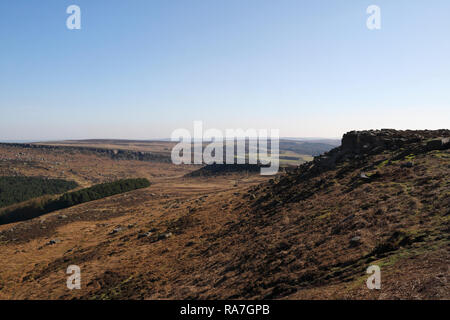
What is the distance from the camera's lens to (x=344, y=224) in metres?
16.7

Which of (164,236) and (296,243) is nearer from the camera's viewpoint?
(296,243)

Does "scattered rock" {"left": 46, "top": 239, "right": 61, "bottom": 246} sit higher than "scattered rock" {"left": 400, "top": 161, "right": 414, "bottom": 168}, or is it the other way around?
"scattered rock" {"left": 400, "top": 161, "right": 414, "bottom": 168}

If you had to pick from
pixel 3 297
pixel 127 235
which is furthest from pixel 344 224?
pixel 3 297

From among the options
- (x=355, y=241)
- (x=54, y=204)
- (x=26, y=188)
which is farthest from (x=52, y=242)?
(x=26, y=188)

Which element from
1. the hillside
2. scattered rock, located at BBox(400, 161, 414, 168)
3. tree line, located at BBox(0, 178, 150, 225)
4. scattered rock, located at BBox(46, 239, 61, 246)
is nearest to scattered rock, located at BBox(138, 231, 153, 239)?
the hillside

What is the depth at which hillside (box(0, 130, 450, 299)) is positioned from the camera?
11.6 m

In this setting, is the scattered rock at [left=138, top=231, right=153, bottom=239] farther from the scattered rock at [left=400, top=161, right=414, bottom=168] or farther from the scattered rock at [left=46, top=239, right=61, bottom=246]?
the scattered rock at [left=400, top=161, right=414, bottom=168]

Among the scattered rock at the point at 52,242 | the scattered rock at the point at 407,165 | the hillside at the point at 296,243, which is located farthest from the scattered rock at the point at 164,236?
the scattered rock at the point at 407,165

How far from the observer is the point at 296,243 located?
55.1ft

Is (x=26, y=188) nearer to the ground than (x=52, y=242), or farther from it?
nearer to the ground

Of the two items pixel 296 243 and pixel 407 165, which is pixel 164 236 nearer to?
pixel 296 243
